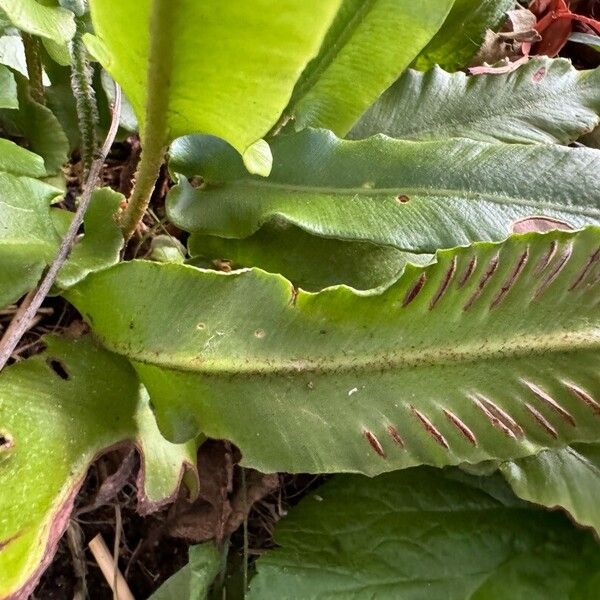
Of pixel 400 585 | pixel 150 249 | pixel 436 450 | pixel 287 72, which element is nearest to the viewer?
pixel 287 72

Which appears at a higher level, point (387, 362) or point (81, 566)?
point (387, 362)

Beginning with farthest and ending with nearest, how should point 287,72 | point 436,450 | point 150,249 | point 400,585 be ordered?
point 150,249 → point 400,585 → point 436,450 → point 287,72

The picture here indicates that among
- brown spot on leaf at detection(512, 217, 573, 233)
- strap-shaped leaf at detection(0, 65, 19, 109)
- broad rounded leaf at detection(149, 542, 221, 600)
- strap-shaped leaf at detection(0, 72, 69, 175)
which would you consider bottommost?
broad rounded leaf at detection(149, 542, 221, 600)

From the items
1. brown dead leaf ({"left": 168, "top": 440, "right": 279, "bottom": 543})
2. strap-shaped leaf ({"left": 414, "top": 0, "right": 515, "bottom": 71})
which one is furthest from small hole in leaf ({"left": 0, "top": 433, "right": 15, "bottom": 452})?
strap-shaped leaf ({"left": 414, "top": 0, "right": 515, "bottom": 71})

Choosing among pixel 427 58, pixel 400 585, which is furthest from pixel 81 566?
pixel 427 58

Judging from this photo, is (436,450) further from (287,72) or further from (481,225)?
(287,72)

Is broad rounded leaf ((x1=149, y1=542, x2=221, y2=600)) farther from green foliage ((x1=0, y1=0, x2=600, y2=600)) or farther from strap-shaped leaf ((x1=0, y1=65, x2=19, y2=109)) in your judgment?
strap-shaped leaf ((x1=0, y1=65, x2=19, y2=109))

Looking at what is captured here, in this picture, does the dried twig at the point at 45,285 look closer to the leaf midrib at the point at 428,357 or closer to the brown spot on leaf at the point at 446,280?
the leaf midrib at the point at 428,357

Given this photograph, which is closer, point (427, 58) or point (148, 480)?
point (148, 480)
